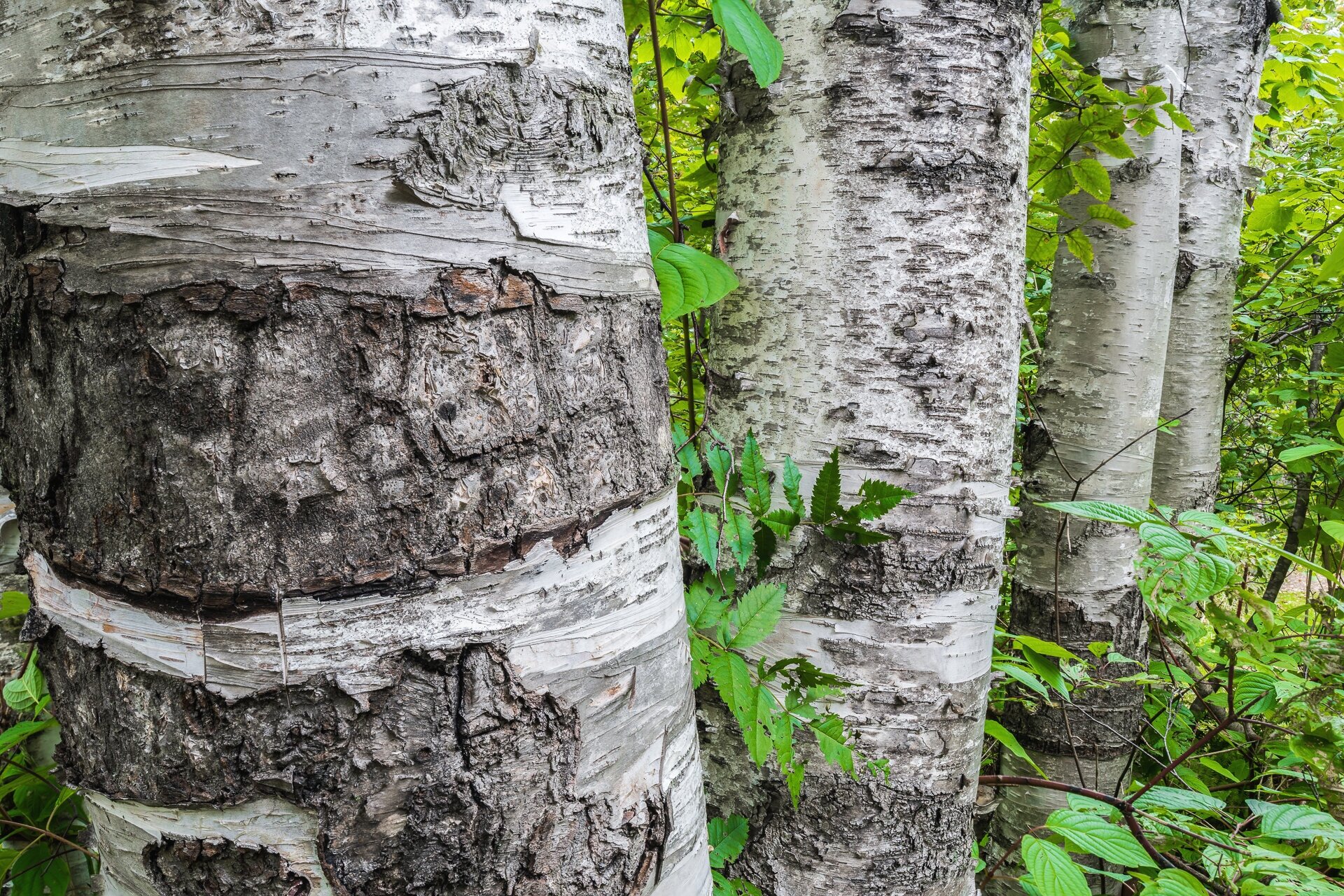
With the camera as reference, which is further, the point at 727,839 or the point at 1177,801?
the point at 1177,801

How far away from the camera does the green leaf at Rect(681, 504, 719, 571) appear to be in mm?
1164

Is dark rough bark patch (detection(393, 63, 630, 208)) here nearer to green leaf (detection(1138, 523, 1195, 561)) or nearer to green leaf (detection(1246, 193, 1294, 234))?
green leaf (detection(1138, 523, 1195, 561))

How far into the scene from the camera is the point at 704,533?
1.18 m

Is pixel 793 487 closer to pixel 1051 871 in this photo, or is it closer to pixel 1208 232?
pixel 1051 871

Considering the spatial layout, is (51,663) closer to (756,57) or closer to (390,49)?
(390,49)

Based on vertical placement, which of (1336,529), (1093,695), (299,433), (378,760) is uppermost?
(299,433)

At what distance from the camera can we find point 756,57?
974 mm

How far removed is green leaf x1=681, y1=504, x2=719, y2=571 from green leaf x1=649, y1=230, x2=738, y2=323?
32 centimetres

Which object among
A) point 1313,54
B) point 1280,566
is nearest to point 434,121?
point 1313,54

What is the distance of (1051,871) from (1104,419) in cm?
164

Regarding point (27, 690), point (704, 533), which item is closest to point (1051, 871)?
point (704, 533)

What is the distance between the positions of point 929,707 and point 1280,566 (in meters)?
4.31

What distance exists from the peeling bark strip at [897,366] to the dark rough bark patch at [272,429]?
73 cm

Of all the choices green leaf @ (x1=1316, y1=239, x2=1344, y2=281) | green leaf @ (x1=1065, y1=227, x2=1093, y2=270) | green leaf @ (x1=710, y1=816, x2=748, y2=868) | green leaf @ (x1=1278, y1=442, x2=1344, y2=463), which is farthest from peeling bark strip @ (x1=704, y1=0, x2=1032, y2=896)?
green leaf @ (x1=1316, y1=239, x2=1344, y2=281)
